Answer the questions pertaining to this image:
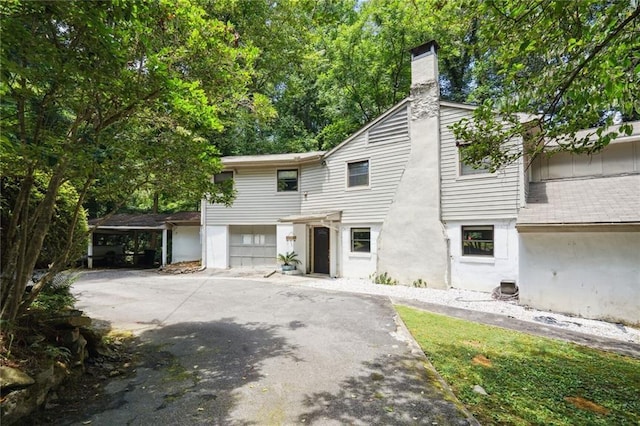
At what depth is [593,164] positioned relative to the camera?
11.4 m

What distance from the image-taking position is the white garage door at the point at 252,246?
1694cm

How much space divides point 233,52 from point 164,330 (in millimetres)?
5881

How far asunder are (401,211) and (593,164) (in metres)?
6.93

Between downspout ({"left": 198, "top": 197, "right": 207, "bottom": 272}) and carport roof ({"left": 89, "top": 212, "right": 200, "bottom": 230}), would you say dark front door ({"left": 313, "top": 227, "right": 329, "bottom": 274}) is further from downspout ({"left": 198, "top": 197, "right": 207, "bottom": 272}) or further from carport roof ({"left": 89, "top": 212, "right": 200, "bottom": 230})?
carport roof ({"left": 89, "top": 212, "right": 200, "bottom": 230})

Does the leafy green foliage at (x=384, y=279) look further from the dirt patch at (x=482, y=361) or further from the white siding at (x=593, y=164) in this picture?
the dirt patch at (x=482, y=361)

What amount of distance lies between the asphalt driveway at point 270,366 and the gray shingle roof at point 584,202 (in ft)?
18.8

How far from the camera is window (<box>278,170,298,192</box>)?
1662 cm

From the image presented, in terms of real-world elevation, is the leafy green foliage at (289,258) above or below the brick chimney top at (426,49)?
below

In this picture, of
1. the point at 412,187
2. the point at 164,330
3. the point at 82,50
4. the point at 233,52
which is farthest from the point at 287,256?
the point at 82,50

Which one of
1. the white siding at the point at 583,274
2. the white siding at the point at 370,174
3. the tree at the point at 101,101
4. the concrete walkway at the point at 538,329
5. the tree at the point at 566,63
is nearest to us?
the tree at the point at 101,101

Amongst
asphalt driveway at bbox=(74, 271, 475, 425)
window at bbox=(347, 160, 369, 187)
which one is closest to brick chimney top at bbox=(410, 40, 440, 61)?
window at bbox=(347, 160, 369, 187)

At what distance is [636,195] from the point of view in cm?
921

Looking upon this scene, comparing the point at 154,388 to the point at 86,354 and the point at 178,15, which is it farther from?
the point at 178,15

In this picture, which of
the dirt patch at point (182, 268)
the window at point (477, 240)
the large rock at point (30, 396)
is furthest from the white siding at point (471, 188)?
the dirt patch at point (182, 268)
